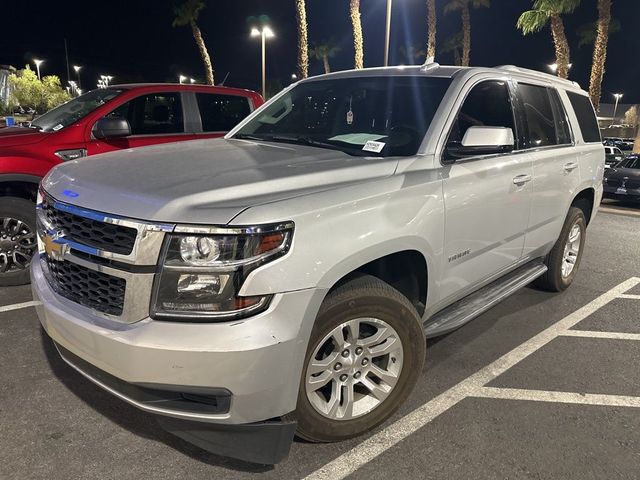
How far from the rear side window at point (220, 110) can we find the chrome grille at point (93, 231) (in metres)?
3.84

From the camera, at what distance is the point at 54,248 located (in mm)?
2541

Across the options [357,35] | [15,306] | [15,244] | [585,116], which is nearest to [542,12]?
[357,35]

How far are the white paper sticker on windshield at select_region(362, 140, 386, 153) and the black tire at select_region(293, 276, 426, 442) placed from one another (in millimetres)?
835

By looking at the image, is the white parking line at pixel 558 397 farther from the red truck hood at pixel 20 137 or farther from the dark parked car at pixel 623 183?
the dark parked car at pixel 623 183

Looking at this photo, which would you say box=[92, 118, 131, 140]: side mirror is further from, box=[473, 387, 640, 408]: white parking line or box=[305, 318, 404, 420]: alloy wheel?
box=[473, 387, 640, 408]: white parking line

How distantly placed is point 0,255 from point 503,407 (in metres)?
4.47

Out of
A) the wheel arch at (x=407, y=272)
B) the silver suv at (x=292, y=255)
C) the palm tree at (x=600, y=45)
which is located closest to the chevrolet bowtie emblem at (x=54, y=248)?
the silver suv at (x=292, y=255)

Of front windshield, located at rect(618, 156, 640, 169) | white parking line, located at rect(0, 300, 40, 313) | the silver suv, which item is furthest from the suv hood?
front windshield, located at rect(618, 156, 640, 169)

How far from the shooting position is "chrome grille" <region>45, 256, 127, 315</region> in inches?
88.0

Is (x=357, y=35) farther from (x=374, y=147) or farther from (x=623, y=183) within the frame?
(x=374, y=147)

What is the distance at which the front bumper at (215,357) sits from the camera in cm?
208

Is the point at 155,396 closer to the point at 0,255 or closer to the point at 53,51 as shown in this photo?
the point at 0,255

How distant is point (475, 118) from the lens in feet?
11.8

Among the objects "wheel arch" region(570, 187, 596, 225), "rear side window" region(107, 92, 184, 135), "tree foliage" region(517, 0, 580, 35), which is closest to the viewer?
"wheel arch" region(570, 187, 596, 225)
